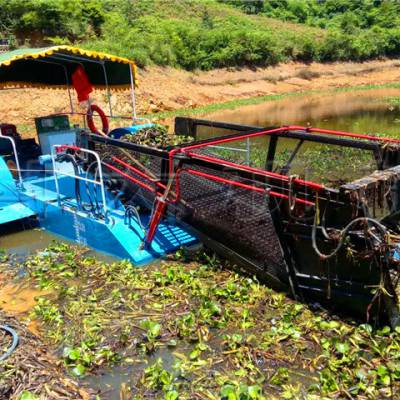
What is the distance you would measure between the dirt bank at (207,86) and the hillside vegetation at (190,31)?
1.11 meters

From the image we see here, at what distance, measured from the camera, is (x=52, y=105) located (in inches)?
805

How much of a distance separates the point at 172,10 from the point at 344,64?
A: 18.7 metres

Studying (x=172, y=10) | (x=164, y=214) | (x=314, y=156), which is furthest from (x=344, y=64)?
(x=164, y=214)

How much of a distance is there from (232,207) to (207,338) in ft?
5.03

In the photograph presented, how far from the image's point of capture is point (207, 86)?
3017cm

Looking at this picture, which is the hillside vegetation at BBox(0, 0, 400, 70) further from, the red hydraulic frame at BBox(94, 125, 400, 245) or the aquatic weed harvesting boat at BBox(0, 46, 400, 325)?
the red hydraulic frame at BBox(94, 125, 400, 245)

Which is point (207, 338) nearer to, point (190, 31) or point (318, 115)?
point (318, 115)

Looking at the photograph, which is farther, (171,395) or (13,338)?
(13,338)

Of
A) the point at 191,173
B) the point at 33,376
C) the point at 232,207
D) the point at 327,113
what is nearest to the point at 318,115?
the point at 327,113

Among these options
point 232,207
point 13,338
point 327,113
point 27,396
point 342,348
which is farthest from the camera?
point 327,113

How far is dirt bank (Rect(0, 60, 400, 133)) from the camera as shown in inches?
798

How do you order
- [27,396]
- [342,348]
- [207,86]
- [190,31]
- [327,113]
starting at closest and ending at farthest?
[27,396]
[342,348]
[327,113]
[207,86]
[190,31]

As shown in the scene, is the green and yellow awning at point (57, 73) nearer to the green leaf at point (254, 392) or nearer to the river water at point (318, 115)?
the river water at point (318, 115)

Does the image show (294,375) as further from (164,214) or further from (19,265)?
(19,265)
